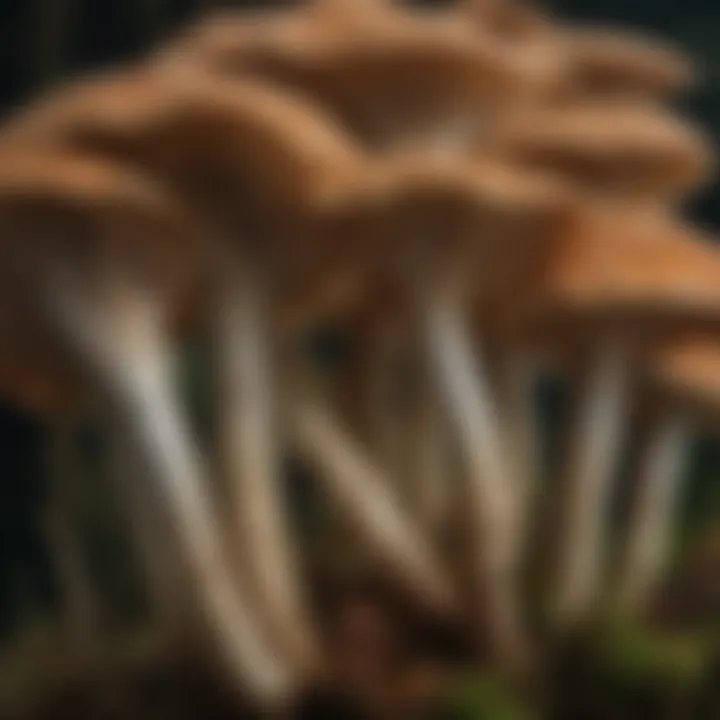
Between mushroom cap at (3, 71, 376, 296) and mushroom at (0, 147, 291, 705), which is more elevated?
mushroom cap at (3, 71, 376, 296)

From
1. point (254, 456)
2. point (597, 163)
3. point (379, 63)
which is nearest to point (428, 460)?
point (254, 456)

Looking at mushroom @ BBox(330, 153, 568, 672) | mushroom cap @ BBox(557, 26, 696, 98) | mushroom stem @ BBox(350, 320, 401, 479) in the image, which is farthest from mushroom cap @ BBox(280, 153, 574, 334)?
mushroom cap @ BBox(557, 26, 696, 98)

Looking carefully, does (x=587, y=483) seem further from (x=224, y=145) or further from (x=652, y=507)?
(x=224, y=145)

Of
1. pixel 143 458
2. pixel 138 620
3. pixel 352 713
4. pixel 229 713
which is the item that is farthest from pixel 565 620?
pixel 138 620

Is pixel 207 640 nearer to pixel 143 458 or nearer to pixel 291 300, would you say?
pixel 143 458

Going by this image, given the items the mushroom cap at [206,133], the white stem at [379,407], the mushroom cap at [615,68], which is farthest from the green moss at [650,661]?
the mushroom cap at [615,68]

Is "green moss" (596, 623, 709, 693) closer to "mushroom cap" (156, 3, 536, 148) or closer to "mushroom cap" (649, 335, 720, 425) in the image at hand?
"mushroom cap" (649, 335, 720, 425)

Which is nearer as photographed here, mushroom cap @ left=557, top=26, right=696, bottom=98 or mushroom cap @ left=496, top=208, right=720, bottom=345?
mushroom cap @ left=496, top=208, right=720, bottom=345
